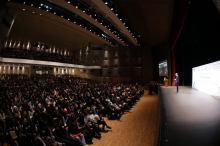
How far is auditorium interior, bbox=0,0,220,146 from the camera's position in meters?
5.45

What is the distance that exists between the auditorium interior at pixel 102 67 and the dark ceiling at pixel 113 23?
0.23ft

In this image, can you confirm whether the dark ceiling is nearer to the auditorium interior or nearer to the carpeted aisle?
the auditorium interior

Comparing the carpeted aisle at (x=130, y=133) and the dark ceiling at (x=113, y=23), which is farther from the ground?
the dark ceiling at (x=113, y=23)

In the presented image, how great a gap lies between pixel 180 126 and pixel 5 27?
1607cm

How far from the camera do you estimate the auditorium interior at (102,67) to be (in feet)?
17.9

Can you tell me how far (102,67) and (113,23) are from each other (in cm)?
1212

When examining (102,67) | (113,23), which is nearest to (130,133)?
(113,23)

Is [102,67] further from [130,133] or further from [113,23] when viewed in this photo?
[130,133]

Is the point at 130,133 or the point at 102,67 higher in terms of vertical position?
the point at 102,67

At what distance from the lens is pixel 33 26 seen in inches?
735

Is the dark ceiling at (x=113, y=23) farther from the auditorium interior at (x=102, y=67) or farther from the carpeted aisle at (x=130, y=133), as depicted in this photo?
the carpeted aisle at (x=130, y=133)

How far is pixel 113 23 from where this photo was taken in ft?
60.2

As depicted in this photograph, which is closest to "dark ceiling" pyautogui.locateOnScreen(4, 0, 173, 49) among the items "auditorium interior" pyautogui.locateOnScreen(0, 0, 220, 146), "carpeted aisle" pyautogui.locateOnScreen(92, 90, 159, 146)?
"auditorium interior" pyautogui.locateOnScreen(0, 0, 220, 146)


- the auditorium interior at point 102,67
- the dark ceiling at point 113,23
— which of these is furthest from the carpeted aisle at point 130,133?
the dark ceiling at point 113,23
